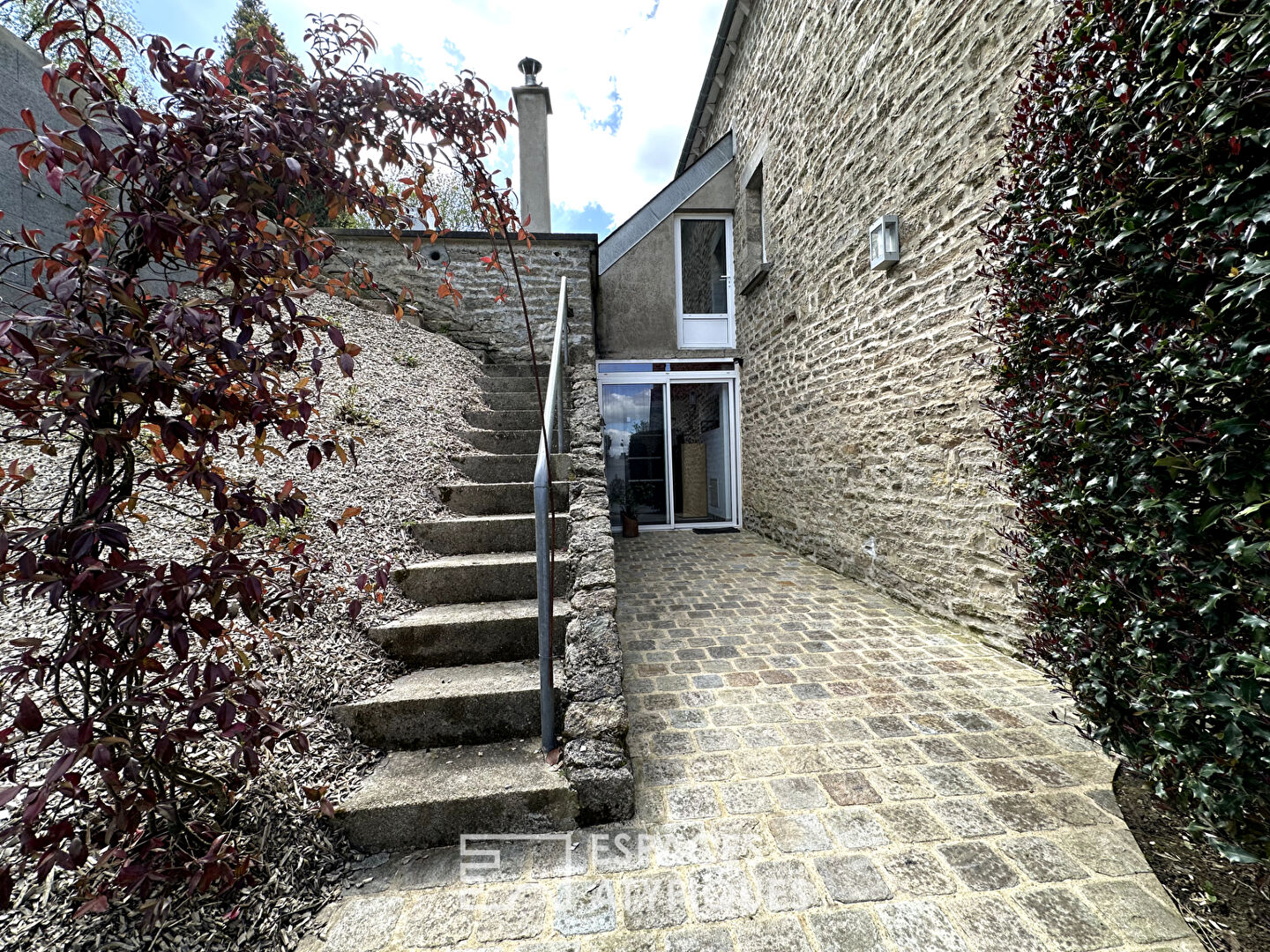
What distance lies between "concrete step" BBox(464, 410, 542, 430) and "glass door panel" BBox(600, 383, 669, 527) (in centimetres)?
330

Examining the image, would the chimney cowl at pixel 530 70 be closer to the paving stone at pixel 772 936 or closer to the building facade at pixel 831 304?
the building facade at pixel 831 304

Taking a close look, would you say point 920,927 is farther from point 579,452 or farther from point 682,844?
point 579,452

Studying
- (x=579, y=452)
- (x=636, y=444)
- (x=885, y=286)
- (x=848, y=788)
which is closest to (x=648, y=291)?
(x=636, y=444)

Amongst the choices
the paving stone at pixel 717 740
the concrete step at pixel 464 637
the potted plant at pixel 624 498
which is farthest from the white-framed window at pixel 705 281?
the paving stone at pixel 717 740

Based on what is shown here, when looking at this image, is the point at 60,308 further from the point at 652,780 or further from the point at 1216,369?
the point at 1216,369

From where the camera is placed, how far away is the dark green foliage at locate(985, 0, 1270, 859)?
118cm

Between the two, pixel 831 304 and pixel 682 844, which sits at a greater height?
pixel 831 304

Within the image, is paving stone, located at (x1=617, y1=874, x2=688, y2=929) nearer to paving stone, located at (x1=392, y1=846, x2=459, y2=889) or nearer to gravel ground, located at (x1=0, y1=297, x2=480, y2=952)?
paving stone, located at (x1=392, y1=846, x2=459, y2=889)

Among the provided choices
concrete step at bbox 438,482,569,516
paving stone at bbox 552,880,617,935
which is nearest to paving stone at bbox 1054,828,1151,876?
paving stone at bbox 552,880,617,935

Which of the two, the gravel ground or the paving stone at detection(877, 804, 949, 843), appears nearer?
the gravel ground

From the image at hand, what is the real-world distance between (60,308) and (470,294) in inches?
221

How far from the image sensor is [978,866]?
1556mm

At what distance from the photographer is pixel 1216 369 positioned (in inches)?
47.8

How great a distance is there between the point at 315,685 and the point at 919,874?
2160 mm
